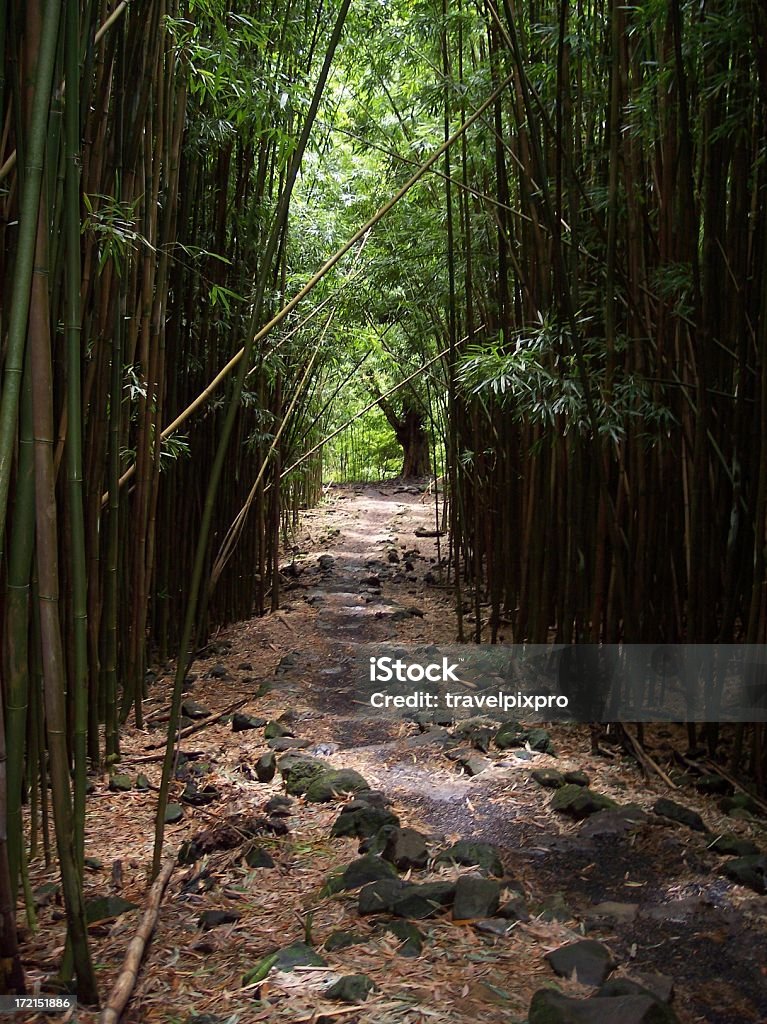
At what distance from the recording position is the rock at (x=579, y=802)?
1860 millimetres

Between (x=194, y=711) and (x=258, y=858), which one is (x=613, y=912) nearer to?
(x=258, y=858)

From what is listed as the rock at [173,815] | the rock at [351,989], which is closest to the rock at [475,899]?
the rock at [351,989]

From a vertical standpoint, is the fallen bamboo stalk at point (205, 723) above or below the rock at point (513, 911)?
below

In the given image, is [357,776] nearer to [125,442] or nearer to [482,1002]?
[482,1002]

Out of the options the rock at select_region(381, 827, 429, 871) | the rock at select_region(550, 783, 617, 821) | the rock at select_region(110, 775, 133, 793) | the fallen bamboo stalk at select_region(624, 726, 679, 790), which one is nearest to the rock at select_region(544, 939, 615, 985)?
the rock at select_region(381, 827, 429, 871)

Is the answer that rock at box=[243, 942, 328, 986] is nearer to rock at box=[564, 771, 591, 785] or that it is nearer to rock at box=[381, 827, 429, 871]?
rock at box=[381, 827, 429, 871]

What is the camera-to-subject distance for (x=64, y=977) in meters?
1.05

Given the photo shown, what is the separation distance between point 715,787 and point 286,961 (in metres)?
1.22

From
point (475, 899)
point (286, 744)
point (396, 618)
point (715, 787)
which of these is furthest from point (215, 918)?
point (396, 618)

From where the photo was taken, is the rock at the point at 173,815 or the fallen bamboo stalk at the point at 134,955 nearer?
the fallen bamboo stalk at the point at 134,955

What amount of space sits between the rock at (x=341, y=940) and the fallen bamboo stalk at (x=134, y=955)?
10.9 inches

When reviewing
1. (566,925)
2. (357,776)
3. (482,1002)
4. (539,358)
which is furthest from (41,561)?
(539,358)

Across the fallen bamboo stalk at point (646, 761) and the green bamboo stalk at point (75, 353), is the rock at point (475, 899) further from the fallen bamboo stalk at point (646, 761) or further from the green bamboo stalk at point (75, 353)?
the fallen bamboo stalk at point (646, 761)

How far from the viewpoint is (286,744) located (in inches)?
93.7
